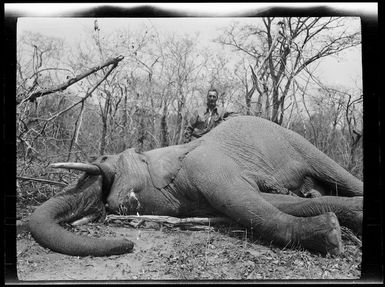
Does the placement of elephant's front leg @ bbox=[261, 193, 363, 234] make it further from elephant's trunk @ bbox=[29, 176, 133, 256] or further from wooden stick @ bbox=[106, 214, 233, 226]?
elephant's trunk @ bbox=[29, 176, 133, 256]

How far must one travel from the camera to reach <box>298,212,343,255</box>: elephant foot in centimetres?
380

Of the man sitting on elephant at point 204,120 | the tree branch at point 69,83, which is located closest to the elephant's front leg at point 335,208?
the man sitting on elephant at point 204,120

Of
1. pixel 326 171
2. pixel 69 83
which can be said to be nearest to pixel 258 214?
pixel 326 171

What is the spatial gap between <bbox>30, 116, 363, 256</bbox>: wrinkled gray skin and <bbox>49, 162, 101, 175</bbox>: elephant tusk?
62mm

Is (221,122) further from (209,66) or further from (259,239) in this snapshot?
(259,239)

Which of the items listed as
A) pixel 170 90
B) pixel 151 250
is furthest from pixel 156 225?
pixel 170 90

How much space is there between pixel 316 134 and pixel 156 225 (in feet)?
5.73

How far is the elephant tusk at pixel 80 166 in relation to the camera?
14.0 feet

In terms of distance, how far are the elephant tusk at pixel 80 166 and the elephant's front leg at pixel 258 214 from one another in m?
0.85

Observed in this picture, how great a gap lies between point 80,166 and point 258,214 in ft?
5.18

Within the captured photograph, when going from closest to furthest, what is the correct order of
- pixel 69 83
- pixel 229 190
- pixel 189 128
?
pixel 229 190
pixel 69 83
pixel 189 128

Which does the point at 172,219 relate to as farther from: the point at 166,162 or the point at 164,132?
the point at 164,132

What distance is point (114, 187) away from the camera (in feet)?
15.3

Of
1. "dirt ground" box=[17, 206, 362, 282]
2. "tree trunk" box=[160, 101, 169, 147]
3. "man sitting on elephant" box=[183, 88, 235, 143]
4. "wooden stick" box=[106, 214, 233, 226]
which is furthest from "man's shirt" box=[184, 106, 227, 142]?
"dirt ground" box=[17, 206, 362, 282]
